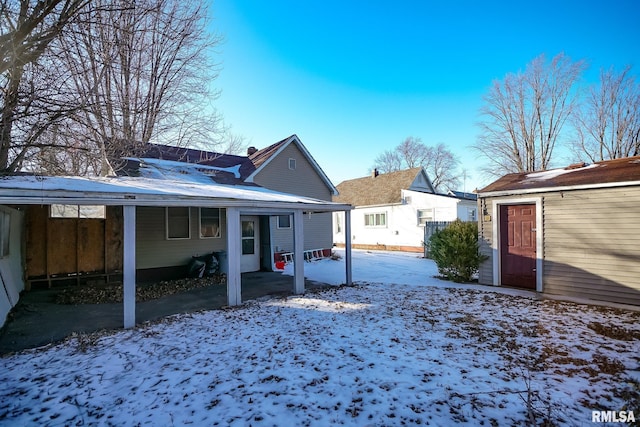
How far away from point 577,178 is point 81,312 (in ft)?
38.9

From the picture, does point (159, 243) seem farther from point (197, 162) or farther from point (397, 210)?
point (397, 210)

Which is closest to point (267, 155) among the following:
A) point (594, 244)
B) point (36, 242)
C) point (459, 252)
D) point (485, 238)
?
point (36, 242)

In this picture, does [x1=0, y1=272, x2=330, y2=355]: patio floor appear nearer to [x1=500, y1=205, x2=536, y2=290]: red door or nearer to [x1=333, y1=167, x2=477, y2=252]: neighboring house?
[x1=500, y1=205, x2=536, y2=290]: red door

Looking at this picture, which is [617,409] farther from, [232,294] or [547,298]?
[232,294]

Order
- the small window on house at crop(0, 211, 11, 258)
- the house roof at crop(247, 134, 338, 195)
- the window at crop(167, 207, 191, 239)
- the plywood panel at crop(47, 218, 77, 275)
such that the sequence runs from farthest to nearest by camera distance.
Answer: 1. the house roof at crop(247, 134, 338, 195)
2. the window at crop(167, 207, 191, 239)
3. the plywood panel at crop(47, 218, 77, 275)
4. the small window on house at crop(0, 211, 11, 258)

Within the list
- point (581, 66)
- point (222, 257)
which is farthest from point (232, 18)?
point (581, 66)

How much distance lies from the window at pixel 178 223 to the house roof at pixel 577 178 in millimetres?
9490

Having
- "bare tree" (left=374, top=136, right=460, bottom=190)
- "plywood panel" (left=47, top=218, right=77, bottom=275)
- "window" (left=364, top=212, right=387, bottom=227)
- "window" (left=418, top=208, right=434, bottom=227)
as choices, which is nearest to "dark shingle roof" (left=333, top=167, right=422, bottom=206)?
"window" (left=364, top=212, right=387, bottom=227)

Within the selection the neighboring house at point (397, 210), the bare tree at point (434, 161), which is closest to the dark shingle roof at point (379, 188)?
the neighboring house at point (397, 210)

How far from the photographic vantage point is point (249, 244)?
38.3ft

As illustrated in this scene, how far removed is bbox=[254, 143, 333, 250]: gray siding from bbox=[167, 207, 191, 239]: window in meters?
3.66

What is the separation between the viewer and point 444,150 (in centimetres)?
3909

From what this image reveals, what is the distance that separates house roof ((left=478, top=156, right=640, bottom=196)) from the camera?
263 inches

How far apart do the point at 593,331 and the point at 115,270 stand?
475 inches
